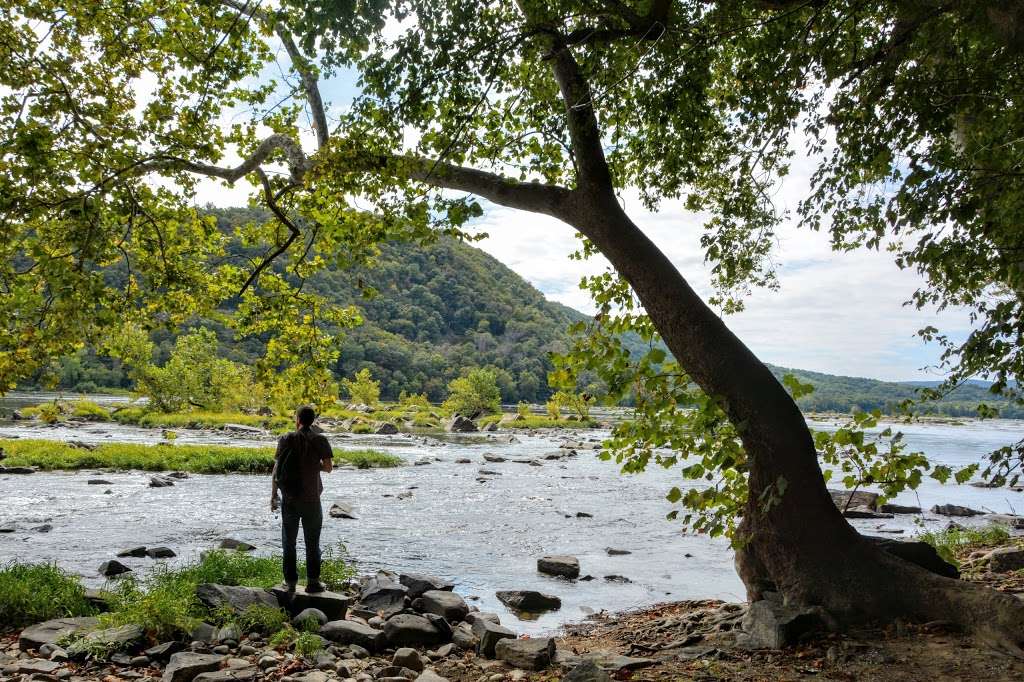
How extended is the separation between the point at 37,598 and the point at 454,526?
32.8 feet

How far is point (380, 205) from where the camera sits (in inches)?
294

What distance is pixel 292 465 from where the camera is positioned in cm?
784

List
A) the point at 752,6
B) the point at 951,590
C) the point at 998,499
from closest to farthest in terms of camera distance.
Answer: the point at 951,590, the point at 752,6, the point at 998,499

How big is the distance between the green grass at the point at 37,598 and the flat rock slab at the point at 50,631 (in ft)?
1.57

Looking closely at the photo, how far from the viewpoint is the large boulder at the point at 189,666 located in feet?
17.3

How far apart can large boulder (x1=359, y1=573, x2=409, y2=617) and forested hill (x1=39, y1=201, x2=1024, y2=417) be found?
3242 inches

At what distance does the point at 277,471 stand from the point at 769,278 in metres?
7.93

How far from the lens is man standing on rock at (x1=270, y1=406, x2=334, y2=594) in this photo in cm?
779

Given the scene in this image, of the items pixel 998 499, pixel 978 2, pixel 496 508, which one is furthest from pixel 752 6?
Result: pixel 998 499

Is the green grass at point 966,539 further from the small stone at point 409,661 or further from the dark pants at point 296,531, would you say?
the dark pants at point 296,531

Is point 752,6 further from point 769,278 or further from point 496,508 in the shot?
point 496,508

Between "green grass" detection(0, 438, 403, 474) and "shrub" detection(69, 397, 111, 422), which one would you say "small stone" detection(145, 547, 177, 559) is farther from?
"shrub" detection(69, 397, 111, 422)

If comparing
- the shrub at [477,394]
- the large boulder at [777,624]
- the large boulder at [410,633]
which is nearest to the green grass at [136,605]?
the large boulder at [410,633]

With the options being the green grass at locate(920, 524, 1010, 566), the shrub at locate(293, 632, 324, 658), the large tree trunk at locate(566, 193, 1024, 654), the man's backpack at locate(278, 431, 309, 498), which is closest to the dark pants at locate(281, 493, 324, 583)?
the man's backpack at locate(278, 431, 309, 498)
